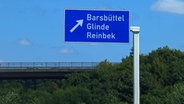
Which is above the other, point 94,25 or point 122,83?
point 94,25

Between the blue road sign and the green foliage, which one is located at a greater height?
the blue road sign

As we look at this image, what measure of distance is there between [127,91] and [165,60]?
6999 millimetres

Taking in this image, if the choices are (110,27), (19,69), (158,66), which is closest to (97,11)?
(110,27)

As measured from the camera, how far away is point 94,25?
21.0 meters

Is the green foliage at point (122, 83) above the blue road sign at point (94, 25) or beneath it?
beneath

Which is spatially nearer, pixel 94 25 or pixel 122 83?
pixel 94 25

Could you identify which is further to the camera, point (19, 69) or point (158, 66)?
point (19, 69)

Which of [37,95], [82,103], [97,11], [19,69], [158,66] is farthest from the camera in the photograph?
[19,69]

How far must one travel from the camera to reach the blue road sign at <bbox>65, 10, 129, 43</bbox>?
21.0 m

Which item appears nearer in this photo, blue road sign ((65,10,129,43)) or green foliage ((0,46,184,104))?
blue road sign ((65,10,129,43))

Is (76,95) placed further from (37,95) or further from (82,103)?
(37,95)

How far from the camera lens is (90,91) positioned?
67.1 meters

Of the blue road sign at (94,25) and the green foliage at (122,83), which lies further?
the green foliage at (122,83)

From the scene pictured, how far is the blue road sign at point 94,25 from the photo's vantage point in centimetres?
2103
